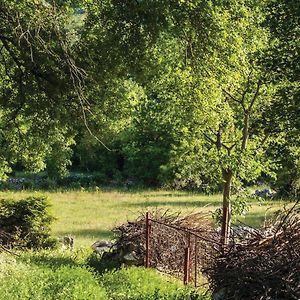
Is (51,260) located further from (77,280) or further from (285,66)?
(285,66)

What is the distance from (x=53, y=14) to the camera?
1190cm

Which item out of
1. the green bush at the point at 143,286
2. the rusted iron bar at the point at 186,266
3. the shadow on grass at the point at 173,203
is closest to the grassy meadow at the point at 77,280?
the green bush at the point at 143,286

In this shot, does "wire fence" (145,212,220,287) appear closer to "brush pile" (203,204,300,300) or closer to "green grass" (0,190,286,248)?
"brush pile" (203,204,300,300)

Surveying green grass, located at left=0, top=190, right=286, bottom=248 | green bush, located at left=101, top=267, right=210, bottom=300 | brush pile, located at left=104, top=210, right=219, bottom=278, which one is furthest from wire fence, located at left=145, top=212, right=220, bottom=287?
green grass, located at left=0, top=190, right=286, bottom=248

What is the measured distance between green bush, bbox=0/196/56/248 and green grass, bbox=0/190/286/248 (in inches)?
73.0

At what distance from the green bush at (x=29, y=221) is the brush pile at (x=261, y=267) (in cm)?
1183

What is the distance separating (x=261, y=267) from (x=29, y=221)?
1317 centimetres

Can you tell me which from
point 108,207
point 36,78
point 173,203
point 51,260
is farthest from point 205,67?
point 173,203

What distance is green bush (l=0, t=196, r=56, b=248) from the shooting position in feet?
67.4

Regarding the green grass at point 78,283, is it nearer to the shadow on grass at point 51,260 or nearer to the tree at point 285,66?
the shadow on grass at point 51,260

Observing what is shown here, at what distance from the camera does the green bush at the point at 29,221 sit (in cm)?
2053

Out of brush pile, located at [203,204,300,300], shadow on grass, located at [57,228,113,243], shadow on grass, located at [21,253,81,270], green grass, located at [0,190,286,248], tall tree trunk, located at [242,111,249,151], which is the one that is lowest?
shadow on grass, located at [57,228,113,243]

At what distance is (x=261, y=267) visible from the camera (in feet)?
28.5

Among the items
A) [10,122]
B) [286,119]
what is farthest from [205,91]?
[10,122]
